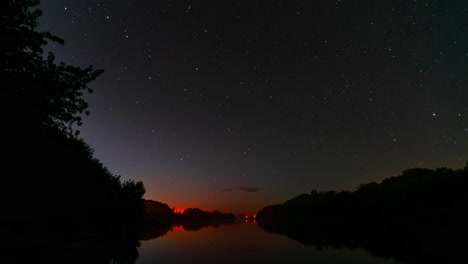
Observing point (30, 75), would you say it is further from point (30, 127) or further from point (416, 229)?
point (416, 229)

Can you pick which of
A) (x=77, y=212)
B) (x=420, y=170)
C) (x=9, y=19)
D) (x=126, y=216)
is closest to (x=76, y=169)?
(x=77, y=212)

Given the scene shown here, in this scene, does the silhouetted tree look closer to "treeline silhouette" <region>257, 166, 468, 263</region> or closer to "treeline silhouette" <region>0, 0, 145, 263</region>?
"treeline silhouette" <region>0, 0, 145, 263</region>

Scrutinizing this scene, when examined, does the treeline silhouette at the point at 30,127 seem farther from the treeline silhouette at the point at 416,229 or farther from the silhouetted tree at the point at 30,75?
the treeline silhouette at the point at 416,229

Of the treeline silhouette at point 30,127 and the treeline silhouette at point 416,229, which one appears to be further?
the treeline silhouette at point 416,229

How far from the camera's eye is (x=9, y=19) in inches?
595

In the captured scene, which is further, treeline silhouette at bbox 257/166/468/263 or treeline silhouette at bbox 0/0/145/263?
treeline silhouette at bbox 257/166/468/263

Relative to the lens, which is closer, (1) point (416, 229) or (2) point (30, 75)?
(2) point (30, 75)

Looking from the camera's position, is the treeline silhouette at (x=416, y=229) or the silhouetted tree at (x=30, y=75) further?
the treeline silhouette at (x=416, y=229)

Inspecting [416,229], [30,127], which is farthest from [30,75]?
[416,229]

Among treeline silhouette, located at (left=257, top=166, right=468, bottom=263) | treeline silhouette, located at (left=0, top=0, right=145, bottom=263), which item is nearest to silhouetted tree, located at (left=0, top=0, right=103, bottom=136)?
treeline silhouette, located at (left=0, top=0, right=145, bottom=263)

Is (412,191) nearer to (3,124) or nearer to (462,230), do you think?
(462,230)

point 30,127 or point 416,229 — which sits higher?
point 30,127

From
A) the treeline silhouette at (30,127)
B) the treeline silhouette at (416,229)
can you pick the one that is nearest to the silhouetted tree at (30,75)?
the treeline silhouette at (30,127)

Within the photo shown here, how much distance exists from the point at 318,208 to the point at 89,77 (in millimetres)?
140192
